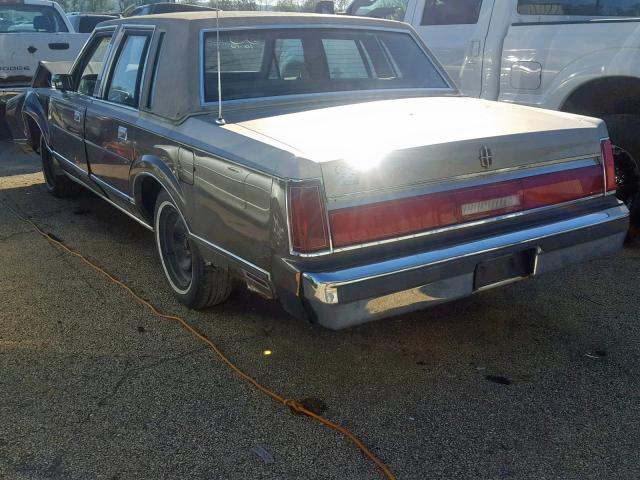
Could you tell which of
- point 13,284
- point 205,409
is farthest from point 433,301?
point 13,284

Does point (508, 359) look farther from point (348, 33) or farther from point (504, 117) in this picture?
point (348, 33)

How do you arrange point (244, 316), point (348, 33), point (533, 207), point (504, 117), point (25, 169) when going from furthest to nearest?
point (25, 169) → point (348, 33) → point (244, 316) → point (504, 117) → point (533, 207)

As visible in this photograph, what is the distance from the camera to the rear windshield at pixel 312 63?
388 cm

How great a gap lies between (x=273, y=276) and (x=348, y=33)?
2107 mm

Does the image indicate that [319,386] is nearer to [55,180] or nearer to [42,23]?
[55,180]

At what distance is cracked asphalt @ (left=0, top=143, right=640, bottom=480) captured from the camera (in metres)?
2.66

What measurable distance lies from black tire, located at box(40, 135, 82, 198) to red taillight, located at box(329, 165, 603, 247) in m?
4.44

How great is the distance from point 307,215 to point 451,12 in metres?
3.89

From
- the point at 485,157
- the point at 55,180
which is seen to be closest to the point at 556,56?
the point at 485,157

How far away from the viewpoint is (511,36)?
17.5 feet

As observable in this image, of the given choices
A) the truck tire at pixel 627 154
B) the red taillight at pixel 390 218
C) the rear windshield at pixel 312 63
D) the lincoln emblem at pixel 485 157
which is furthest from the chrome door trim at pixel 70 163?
the truck tire at pixel 627 154

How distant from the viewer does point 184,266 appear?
4156mm

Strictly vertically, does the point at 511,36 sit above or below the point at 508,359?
above

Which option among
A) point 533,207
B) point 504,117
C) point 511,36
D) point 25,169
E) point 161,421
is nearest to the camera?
point 161,421
